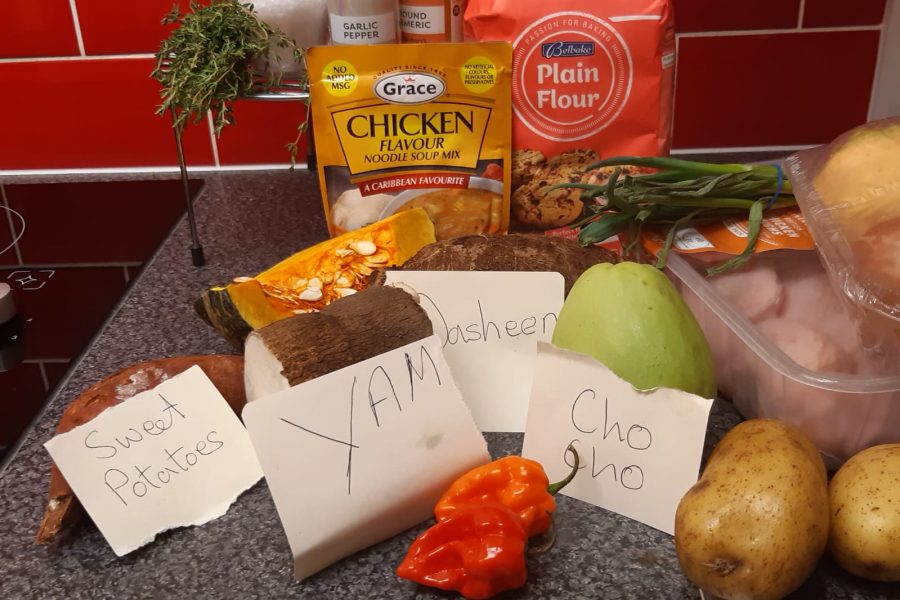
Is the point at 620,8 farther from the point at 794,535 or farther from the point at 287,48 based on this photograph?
the point at 794,535

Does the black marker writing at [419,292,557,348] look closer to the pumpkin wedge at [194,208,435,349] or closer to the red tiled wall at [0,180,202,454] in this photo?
the pumpkin wedge at [194,208,435,349]

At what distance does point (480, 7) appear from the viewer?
0.89 m

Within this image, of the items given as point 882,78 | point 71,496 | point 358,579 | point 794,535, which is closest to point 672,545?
point 794,535

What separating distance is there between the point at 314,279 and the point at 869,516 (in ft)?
1.87

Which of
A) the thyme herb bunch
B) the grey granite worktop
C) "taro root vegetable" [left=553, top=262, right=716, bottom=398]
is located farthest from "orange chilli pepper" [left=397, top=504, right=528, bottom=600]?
the thyme herb bunch

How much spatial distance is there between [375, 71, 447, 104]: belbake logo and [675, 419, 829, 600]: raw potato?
510 mm

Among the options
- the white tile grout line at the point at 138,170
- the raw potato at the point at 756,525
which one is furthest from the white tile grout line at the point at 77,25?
the raw potato at the point at 756,525

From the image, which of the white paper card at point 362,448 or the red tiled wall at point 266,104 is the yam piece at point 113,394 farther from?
the red tiled wall at point 266,104

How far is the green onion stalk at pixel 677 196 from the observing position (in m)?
0.81

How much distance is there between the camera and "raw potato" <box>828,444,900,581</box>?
568mm

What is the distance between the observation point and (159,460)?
683mm

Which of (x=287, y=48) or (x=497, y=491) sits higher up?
(x=287, y=48)

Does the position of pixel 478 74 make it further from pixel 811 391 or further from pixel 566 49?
pixel 811 391

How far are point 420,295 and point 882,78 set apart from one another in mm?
897
